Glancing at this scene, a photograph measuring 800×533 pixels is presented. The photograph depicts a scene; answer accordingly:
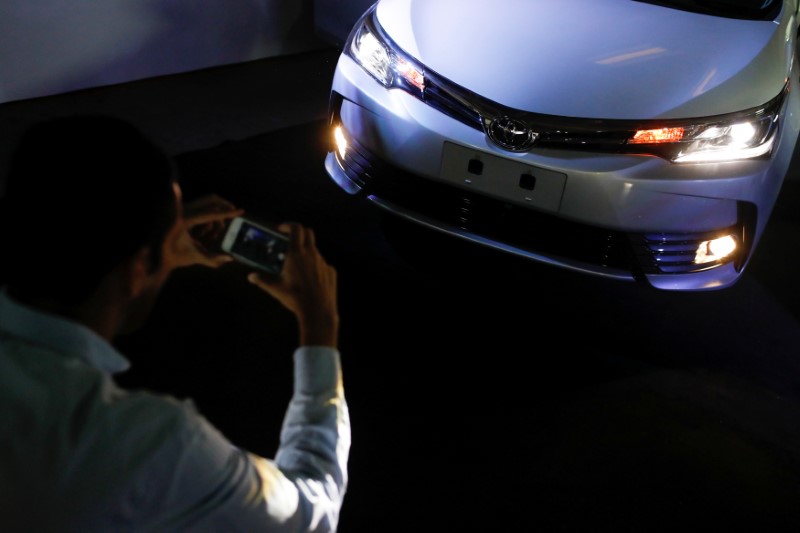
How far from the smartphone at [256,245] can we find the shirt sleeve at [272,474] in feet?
0.55

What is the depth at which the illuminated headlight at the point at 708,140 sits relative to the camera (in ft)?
8.24

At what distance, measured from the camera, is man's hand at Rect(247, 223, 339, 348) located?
1254mm

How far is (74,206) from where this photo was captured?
0.96m

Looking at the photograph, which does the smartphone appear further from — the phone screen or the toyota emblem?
the toyota emblem

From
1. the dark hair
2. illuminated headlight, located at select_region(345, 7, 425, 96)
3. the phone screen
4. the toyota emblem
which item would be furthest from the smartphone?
illuminated headlight, located at select_region(345, 7, 425, 96)

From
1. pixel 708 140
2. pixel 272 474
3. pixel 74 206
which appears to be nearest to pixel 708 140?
pixel 708 140

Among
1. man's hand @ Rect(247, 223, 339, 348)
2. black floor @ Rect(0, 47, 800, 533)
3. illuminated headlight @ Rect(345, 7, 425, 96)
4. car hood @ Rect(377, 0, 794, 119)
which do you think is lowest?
black floor @ Rect(0, 47, 800, 533)

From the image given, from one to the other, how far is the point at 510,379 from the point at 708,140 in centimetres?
98

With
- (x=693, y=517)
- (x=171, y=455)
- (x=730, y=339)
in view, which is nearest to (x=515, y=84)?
(x=730, y=339)

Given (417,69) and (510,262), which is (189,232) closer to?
(417,69)

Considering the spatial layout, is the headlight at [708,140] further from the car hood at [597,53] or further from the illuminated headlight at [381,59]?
the illuminated headlight at [381,59]

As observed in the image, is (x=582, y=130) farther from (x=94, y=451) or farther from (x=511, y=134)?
(x=94, y=451)

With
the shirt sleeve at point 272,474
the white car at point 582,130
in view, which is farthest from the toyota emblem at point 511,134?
the shirt sleeve at point 272,474

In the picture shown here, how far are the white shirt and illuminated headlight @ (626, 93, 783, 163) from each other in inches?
75.0
